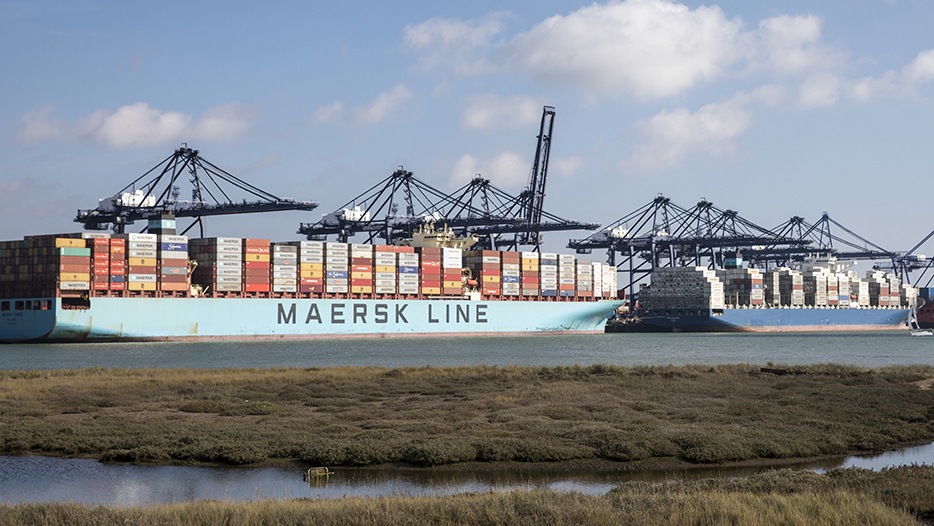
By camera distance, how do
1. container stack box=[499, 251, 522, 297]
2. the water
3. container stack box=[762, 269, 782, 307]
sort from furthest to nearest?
container stack box=[762, 269, 782, 307], container stack box=[499, 251, 522, 297], the water

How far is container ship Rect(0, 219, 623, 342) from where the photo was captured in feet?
220

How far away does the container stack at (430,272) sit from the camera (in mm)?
88062

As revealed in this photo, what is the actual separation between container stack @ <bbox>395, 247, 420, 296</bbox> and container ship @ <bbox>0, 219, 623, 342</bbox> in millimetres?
118

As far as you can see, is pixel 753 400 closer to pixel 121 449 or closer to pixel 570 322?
pixel 121 449

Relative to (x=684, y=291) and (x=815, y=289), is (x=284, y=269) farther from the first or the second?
(x=815, y=289)

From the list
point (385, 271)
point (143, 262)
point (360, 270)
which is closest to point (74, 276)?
point (143, 262)

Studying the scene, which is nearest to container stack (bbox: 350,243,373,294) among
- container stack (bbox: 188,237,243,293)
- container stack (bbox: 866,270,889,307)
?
container stack (bbox: 188,237,243,293)

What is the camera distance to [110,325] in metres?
67.5

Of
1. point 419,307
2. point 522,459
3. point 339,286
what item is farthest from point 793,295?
point 522,459

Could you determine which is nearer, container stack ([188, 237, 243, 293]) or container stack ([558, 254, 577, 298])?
container stack ([188, 237, 243, 293])

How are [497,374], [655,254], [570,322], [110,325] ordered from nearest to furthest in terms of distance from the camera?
A: [497,374], [110,325], [570,322], [655,254]

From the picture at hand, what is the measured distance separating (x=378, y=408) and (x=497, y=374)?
1080cm

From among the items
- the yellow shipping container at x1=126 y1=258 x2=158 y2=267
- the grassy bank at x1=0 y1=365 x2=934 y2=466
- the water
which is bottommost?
the water

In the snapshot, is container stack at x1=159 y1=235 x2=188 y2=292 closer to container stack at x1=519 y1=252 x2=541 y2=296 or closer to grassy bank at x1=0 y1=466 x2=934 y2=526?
container stack at x1=519 y1=252 x2=541 y2=296
